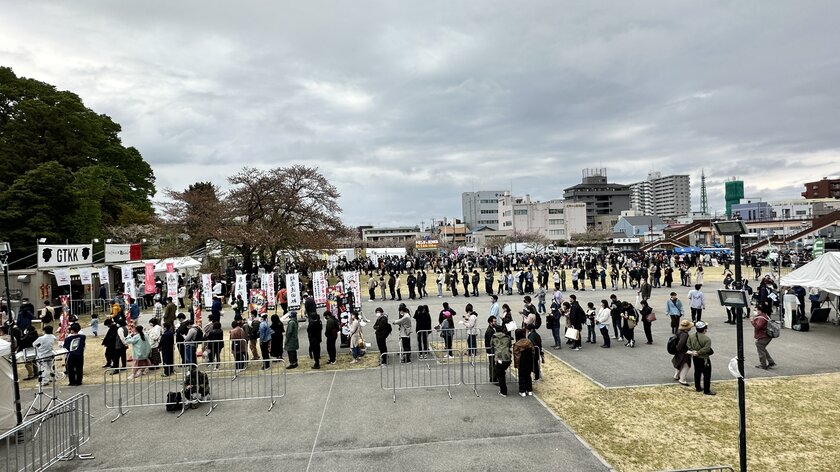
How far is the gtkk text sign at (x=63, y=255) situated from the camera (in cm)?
2019

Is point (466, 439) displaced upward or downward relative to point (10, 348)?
downward

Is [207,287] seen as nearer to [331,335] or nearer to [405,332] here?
[331,335]

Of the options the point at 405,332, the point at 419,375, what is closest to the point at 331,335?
the point at 405,332

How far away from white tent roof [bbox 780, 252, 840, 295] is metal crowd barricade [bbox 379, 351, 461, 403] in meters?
12.0

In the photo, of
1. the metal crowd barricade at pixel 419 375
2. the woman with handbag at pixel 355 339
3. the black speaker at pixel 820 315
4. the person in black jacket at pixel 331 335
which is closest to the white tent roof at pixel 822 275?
the black speaker at pixel 820 315

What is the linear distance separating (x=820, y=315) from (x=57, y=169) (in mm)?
39585

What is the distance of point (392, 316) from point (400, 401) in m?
10.9

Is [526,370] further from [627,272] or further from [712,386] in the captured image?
[627,272]

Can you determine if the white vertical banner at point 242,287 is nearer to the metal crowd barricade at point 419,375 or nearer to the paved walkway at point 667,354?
the paved walkway at point 667,354

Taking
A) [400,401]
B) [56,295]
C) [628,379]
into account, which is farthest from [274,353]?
[56,295]

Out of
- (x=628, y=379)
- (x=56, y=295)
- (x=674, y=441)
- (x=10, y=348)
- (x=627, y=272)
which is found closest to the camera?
(x=674, y=441)

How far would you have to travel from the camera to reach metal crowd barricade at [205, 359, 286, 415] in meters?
9.40

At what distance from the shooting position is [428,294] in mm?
27188

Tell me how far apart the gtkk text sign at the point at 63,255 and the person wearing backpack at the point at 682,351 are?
993 inches
